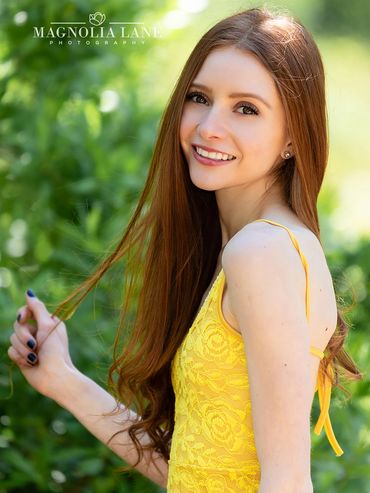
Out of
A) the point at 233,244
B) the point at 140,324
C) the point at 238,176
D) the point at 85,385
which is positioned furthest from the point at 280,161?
the point at 85,385

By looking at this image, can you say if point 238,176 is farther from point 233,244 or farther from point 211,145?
point 233,244

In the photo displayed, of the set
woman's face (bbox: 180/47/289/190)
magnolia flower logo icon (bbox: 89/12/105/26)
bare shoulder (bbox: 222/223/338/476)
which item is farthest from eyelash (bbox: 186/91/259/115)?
magnolia flower logo icon (bbox: 89/12/105/26)

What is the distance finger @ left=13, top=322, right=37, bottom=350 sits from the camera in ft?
7.93

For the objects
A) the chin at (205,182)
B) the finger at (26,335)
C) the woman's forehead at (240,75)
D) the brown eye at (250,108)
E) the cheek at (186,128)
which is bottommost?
the finger at (26,335)

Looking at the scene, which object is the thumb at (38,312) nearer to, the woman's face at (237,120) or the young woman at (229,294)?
the young woman at (229,294)

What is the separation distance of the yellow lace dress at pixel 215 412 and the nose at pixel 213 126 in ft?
0.69

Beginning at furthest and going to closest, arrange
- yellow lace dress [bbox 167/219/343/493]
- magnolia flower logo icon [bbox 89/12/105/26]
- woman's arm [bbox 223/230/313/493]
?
1. magnolia flower logo icon [bbox 89/12/105/26]
2. yellow lace dress [bbox 167/219/343/493]
3. woman's arm [bbox 223/230/313/493]

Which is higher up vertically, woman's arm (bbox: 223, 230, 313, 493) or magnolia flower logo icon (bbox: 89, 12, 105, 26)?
magnolia flower logo icon (bbox: 89, 12, 105, 26)

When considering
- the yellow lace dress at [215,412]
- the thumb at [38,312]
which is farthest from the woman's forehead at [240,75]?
the thumb at [38,312]

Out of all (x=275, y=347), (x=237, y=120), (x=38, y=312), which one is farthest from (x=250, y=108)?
(x=38, y=312)

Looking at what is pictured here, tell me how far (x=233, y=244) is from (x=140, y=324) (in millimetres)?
508

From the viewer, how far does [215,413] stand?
6.57 ft

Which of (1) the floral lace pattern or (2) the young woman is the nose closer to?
(2) the young woman

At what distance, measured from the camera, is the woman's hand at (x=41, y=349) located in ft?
7.91
